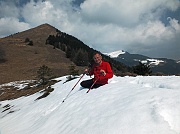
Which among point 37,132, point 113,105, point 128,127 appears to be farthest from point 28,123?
point 128,127

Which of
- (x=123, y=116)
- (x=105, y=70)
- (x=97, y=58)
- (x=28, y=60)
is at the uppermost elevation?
(x=28, y=60)

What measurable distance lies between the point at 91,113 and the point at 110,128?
6.18ft

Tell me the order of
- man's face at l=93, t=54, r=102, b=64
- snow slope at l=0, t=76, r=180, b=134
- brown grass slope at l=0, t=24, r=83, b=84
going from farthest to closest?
brown grass slope at l=0, t=24, r=83, b=84, man's face at l=93, t=54, r=102, b=64, snow slope at l=0, t=76, r=180, b=134

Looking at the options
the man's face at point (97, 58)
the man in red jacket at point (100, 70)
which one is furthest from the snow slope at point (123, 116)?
the man's face at point (97, 58)

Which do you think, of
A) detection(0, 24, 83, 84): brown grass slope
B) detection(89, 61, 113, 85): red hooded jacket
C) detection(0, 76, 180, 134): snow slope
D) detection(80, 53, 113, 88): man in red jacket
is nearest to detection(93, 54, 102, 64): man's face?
detection(80, 53, 113, 88): man in red jacket

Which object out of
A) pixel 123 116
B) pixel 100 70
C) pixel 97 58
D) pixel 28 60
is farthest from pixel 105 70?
pixel 28 60

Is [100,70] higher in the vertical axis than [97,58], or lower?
lower

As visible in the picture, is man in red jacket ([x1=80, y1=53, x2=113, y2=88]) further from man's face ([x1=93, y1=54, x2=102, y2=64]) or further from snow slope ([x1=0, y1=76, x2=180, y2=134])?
snow slope ([x1=0, y1=76, x2=180, y2=134])

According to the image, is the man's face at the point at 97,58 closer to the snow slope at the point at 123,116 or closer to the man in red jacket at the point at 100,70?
the man in red jacket at the point at 100,70

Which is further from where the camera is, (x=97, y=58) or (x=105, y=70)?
(x=105, y=70)

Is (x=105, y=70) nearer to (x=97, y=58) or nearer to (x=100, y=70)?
(x=100, y=70)

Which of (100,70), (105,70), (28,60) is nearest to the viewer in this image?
(100,70)

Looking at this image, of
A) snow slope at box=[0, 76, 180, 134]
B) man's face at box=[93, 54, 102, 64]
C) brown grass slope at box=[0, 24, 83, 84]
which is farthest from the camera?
brown grass slope at box=[0, 24, 83, 84]

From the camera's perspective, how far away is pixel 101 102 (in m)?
9.08
